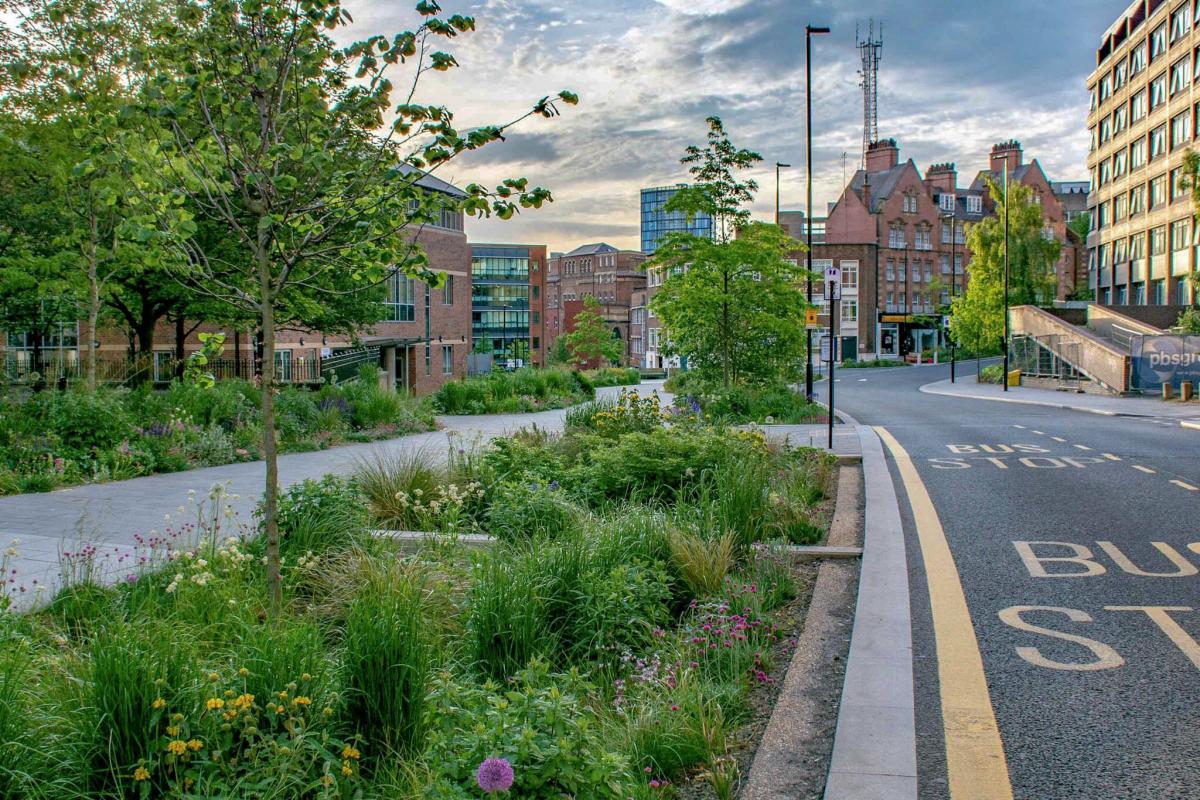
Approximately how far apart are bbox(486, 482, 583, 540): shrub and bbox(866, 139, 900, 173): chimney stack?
91612 mm

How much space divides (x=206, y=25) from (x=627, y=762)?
4.80 metres

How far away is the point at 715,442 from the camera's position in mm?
9727

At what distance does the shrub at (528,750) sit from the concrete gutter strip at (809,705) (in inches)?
23.2

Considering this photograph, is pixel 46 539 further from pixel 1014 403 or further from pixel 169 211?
pixel 1014 403

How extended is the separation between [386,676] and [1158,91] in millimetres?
66498

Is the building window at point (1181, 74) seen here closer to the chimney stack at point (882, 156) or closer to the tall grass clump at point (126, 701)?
the chimney stack at point (882, 156)

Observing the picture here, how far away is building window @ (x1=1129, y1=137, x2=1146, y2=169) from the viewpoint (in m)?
58.9

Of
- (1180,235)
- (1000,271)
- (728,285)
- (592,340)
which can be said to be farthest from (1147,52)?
(592,340)

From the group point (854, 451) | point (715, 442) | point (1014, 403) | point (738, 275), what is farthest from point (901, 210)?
point (715, 442)

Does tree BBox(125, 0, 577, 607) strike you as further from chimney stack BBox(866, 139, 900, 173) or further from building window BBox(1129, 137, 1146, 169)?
chimney stack BBox(866, 139, 900, 173)

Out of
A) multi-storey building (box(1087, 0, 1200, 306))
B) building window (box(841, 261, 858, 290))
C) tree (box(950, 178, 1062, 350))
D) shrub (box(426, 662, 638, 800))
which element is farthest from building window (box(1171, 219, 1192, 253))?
shrub (box(426, 662, 638, 800))

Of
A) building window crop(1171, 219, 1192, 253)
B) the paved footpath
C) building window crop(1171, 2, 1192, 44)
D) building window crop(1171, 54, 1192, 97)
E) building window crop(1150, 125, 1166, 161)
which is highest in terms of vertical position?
building window crop(1171, 2, 1192, 44)

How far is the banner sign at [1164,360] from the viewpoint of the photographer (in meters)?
32.0

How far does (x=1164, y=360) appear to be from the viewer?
32.7 meters
